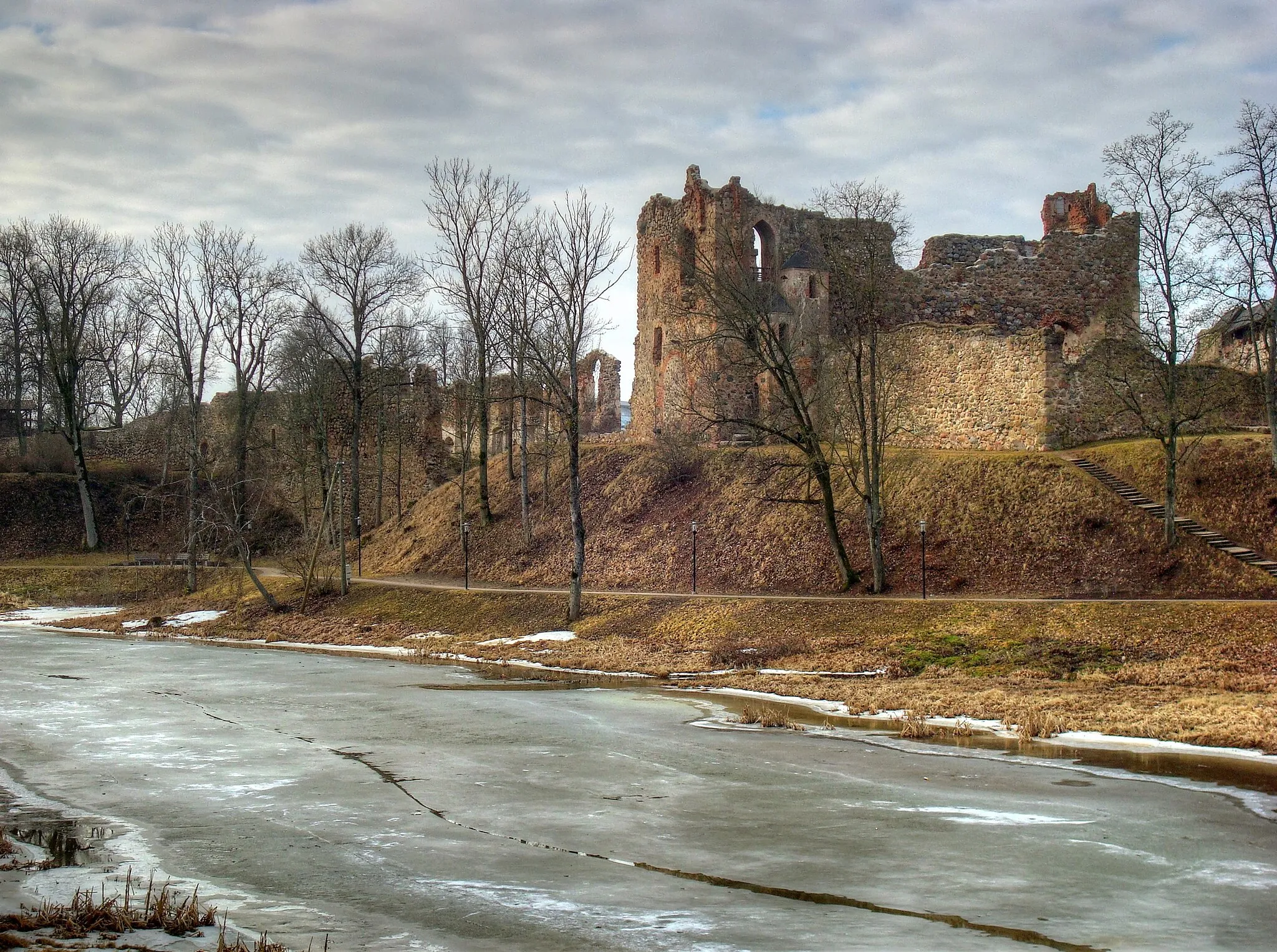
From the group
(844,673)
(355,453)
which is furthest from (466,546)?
(844,673)

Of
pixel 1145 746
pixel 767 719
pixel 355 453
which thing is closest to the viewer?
pixel 1145 746

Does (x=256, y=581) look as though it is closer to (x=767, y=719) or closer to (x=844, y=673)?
(x=844, y=673)

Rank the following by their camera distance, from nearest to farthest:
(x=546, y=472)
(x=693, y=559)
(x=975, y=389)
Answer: (x=693, y=559)
(x=975, y=389)
(x=546, y=472)

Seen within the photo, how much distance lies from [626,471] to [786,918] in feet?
108

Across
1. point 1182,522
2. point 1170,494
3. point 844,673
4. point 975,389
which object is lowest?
point 844,673

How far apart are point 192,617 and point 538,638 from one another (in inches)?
599

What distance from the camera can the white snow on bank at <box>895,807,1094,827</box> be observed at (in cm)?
1029

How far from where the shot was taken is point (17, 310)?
53.0 m

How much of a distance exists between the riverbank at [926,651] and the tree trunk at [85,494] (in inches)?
790

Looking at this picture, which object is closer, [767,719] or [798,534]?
[767,719]

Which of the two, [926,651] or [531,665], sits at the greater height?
[926,651]

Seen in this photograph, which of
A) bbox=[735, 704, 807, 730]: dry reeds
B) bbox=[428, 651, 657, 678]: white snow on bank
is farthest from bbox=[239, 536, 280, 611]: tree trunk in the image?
bbox=[735, 704, 807, 730]: dry reeds

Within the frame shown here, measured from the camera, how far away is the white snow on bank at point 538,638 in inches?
1083

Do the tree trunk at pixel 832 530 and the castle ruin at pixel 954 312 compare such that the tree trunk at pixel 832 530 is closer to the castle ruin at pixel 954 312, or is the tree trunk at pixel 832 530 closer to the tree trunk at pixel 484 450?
the castle ruin at pixel 954 312
